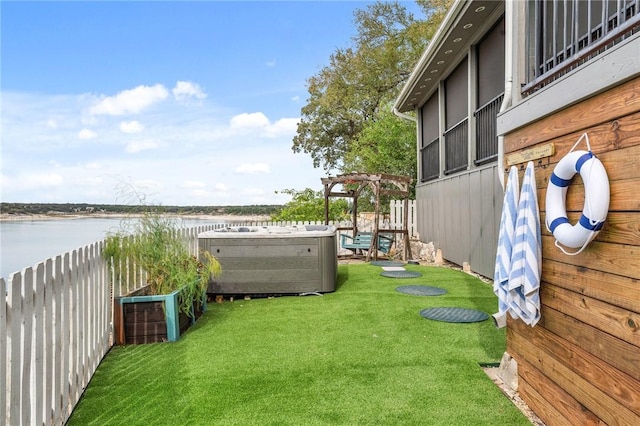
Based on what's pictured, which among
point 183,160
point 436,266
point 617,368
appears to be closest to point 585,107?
point 617,368

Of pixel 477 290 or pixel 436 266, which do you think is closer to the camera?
pixel 477 290

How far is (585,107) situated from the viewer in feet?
6.09

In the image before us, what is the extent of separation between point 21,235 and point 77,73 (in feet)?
24.1

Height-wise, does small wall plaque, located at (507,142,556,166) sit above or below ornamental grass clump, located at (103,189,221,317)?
above

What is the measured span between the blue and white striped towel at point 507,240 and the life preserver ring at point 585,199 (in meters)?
0.36

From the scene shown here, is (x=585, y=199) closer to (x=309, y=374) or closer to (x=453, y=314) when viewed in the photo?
(x=309, y=374)

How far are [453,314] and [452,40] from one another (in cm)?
512

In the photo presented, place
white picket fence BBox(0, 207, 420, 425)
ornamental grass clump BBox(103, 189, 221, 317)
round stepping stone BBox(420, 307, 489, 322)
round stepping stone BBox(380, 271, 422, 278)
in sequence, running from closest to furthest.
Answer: white picket fence BBox(0, 207, 420, 425) → ornamental grass clump BBox(103, 189, 221, 317) → round stepping stone BBox(420, 307, 489, 322) → round stepping stone BBox(380, 271, 422, 278)

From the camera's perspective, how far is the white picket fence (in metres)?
1.79

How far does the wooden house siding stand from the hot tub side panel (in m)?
2.51

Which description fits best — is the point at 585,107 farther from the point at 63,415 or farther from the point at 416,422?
the point at 63,415

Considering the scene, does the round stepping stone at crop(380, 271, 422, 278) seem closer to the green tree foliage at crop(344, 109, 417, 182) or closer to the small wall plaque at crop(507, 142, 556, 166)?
the small wall plaque at crop(507, 142, 556, 166)

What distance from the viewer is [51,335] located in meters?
2.23

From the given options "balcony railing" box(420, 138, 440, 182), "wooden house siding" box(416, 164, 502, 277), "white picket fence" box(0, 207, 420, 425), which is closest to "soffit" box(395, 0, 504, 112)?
"balcony railing" box(420, 138, 440, 182)
